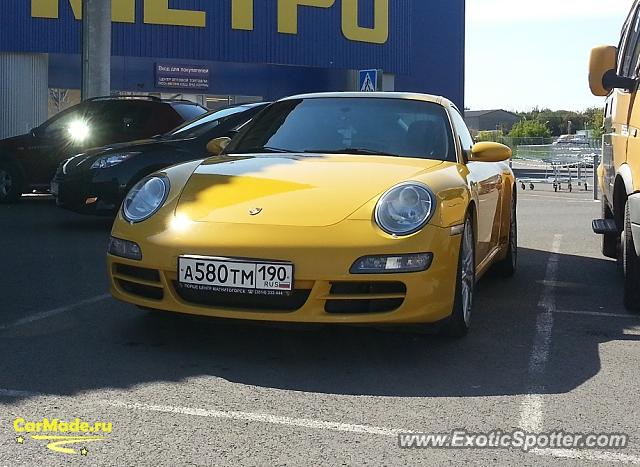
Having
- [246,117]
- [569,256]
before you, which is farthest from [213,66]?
[569,256]

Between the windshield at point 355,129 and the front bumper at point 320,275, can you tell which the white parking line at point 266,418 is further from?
the windshield at point 355,129

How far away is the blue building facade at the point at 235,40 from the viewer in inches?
898

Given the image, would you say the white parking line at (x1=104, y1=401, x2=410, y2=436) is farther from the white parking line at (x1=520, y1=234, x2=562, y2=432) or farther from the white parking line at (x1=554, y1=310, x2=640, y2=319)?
the white parking line at (x1=554, y1=310, x2=640, y2=319)

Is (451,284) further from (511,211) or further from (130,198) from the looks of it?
(511,211)

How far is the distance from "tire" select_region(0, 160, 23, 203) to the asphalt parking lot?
297 inches

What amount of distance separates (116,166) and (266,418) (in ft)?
20.9

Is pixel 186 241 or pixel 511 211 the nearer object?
pixel 186 241

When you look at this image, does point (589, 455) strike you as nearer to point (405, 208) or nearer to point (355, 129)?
point (405, 208)

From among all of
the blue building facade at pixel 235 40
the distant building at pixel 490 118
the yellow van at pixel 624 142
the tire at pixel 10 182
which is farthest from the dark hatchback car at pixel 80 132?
the distant building at pixel 490 118

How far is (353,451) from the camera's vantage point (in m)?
3.15

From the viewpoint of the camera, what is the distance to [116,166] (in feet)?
31.0

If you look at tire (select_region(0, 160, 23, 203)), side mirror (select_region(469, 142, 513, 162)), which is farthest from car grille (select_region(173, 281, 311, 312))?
tire (select_region(0, 160, 23, 203))

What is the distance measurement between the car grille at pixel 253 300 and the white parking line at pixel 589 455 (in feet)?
4.60

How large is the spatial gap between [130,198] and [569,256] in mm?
4930
